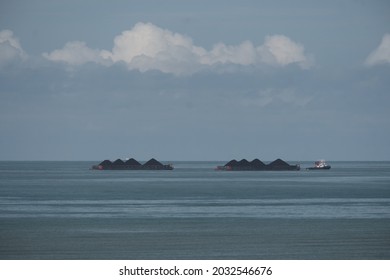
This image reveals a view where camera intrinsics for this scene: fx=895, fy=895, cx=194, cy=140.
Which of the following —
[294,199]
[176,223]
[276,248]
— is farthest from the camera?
[294,199]

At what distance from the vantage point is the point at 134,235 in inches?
2363

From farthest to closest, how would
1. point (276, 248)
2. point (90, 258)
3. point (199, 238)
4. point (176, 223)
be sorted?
point (176, 223) → point (199, 238) → point (276, 248) → point (90, 258)

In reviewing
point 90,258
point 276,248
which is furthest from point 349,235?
point 90,258

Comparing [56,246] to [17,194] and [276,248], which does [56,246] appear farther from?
[17,194]

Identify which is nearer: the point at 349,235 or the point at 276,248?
the point at 276,248

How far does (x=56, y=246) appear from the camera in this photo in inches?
2169

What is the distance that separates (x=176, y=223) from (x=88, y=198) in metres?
37.0

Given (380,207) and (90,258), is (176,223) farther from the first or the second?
(380,207)

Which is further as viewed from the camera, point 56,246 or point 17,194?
point 17,194

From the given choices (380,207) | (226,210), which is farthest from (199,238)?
(380,207)

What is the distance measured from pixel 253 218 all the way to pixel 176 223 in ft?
25.7
